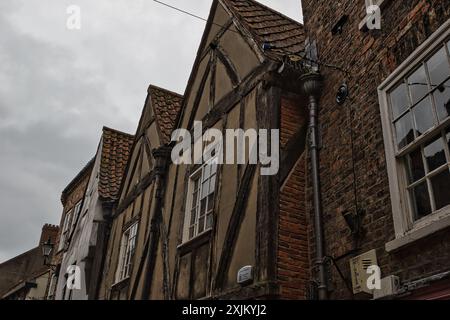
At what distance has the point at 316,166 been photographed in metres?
6.04

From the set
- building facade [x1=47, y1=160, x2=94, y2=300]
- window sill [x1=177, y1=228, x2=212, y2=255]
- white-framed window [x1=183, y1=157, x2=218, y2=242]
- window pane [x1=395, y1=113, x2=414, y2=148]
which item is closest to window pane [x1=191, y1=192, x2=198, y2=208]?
white-framed window [x1=183, y1=157, x2=218, y2=242]

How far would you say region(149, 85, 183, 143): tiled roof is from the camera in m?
11.9

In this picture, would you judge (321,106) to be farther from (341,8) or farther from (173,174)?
(173,174)

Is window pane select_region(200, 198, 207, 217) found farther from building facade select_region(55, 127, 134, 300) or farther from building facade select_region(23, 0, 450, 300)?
building facade select_region(55, 127, 134, 300)

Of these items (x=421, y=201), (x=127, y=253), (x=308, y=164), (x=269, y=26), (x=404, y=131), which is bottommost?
(x=421, y=201)

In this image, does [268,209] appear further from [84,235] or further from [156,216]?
[84,235]

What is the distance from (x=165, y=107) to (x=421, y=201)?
927cm

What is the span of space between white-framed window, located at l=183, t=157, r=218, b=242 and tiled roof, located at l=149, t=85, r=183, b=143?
305 centimetres

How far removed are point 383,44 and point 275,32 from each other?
11.2ft

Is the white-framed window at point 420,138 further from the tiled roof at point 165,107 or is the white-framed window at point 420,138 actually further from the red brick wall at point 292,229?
the tiled roof at point 165,107

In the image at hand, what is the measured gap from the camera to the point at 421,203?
446cm

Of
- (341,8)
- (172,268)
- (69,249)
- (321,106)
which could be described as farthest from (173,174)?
(69,249)

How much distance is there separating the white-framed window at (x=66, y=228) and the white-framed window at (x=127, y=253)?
22.3ft

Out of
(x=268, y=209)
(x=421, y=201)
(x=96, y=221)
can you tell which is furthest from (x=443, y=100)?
(x=96, y=221)
